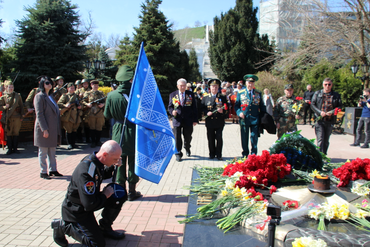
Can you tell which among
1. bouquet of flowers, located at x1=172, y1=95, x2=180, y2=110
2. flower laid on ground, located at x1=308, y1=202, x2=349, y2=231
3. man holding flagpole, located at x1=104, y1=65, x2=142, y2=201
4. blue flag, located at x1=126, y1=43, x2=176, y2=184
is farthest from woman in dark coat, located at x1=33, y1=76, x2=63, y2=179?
flower laid on ground, located at x1=308, y1=202, x2=349, y2=231

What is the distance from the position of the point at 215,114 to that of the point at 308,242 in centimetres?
510

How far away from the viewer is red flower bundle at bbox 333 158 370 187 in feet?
13.7

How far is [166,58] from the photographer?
87.0 feet

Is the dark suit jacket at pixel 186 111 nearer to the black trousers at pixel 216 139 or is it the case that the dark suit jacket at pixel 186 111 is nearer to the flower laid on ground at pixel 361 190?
the black trousers at pixel 216 139

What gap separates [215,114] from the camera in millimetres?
7312

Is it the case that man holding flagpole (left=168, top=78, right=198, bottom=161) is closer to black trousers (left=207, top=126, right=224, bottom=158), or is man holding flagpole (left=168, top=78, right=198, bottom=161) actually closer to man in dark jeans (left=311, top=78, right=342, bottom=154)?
black trousers (left=207, top=126, right=224, bottom=158)

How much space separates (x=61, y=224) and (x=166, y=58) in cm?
2443

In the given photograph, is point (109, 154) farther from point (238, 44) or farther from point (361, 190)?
point (238, 44)

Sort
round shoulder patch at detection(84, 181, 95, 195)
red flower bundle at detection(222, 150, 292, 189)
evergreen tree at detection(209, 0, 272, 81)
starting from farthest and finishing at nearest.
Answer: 1. evergreen tree at detection(209, 0, 272, 81)
2. red flower bundle at detection(222, 150, 292, 189)
3. round shoulder patch at detection(84, 181, 95, 195)

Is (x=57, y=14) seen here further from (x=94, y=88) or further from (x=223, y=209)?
(x=223, y=209)

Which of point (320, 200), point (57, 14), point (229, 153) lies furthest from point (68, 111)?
point (57, 14)

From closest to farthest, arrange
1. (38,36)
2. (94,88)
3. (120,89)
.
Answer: (120,89)
(94,88)
(38,36)

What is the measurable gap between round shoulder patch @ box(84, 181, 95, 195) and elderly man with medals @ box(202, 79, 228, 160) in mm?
4674

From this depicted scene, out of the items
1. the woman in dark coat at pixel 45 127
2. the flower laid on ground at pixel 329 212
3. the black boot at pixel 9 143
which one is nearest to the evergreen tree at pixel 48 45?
the black boot at pixel 9 143
